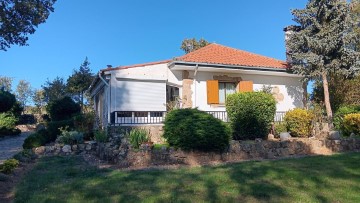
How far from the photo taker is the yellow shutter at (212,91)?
1709 cm

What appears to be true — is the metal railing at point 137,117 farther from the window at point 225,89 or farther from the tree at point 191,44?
the tree at point 191,44

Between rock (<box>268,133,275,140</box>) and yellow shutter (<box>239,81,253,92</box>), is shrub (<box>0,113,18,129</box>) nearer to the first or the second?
yellow shutter (<box>239,81,253,92</box>)

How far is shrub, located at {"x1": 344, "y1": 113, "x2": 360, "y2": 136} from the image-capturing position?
1338 cm

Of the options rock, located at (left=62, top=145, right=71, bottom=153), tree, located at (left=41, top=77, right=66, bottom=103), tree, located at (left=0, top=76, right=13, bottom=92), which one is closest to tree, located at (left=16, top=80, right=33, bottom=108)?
tree, located at (left=0, top=76, right=13, bottom=92)

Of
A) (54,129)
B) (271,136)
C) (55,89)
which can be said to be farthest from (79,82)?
(271,136)

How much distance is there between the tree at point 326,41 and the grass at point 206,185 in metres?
9.09

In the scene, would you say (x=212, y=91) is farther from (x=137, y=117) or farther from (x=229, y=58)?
(x=137, y=117)

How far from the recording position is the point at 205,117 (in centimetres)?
1022

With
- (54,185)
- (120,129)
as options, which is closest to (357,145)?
(120,129)

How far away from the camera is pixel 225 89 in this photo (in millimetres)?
18000

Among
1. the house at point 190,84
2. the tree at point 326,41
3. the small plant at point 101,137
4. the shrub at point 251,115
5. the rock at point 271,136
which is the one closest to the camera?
the small plant at point 101,137

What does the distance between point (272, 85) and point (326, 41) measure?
3875 mm

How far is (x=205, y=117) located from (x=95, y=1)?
9.17 metres

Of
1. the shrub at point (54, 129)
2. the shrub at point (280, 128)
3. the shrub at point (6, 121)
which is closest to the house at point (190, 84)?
the shrub at point (54, 129)
